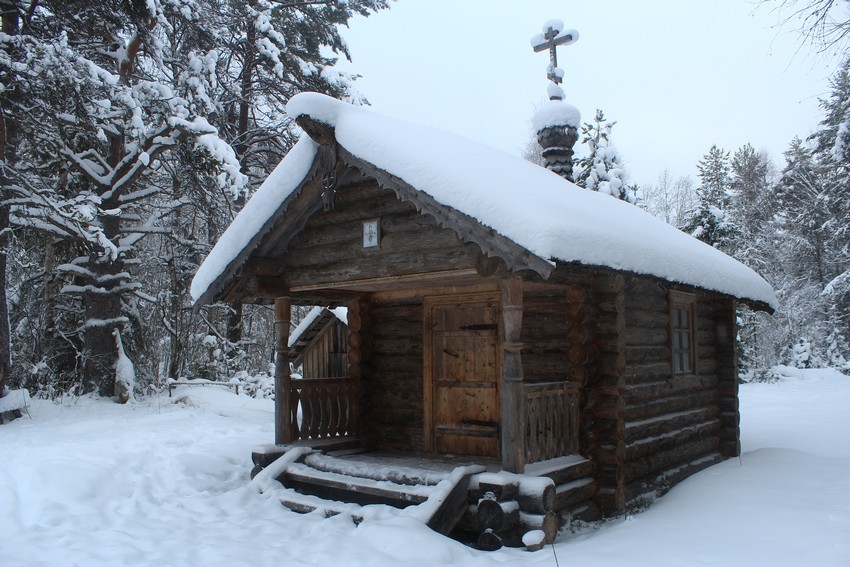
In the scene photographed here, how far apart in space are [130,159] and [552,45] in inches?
353

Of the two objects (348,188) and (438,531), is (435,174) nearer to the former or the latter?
(348,188)

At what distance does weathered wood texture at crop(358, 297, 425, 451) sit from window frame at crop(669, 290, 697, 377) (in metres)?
3.88

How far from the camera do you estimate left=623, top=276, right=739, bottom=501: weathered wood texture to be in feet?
29.5

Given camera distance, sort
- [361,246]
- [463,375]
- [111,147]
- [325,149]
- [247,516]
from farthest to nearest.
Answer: [111,147] < [463,375] < [361,246] < [325,149] < [247,516]

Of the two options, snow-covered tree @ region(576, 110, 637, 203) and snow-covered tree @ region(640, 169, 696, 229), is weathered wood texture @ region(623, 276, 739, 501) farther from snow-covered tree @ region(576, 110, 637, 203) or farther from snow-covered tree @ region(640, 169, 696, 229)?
snow-covered tree @ region(640, 169, 696, 229)

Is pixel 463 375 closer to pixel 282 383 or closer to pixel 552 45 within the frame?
pixel 282 383

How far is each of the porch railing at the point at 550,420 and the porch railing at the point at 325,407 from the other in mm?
3493

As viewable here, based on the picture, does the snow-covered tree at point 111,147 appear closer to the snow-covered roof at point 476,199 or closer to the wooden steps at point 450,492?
the snow-covered roof at point 476,199

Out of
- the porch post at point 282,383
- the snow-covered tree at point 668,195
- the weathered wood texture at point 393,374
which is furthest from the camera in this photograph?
the snow-covered tree at point 668,195

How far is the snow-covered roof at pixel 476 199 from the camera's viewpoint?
6.43 meters

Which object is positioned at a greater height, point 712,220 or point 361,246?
point 712,220

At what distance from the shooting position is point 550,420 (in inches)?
301

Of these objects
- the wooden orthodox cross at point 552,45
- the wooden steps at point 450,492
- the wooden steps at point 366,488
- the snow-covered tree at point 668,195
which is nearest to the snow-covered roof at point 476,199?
the wooden steps at point 450,492

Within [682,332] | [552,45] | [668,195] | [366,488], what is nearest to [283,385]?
[366,488]
